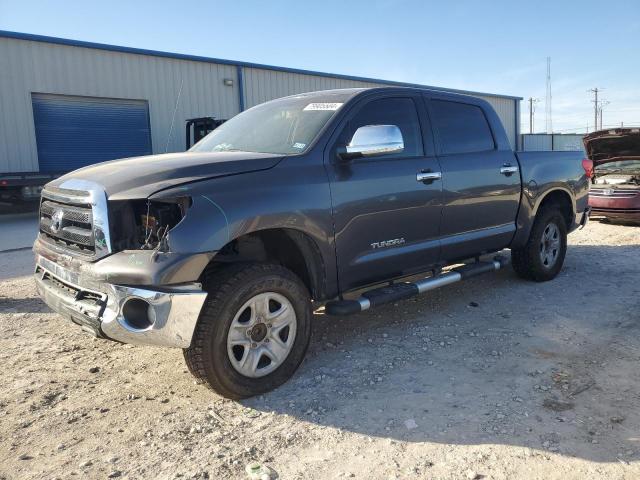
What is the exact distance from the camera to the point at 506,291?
18.5ft

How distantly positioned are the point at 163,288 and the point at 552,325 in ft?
10.8

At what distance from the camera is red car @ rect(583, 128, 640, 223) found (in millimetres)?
9305

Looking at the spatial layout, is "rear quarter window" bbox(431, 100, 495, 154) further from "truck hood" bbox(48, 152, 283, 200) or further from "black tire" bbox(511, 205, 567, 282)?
"truck hood" bbox(48, 152, 283, 200)

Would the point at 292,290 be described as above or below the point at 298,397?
above

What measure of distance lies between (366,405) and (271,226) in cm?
123

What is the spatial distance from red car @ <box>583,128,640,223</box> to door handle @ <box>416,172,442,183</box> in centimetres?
638

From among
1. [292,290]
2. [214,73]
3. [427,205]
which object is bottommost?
[292,290]

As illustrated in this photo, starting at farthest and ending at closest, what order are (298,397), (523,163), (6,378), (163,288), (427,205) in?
(523,163)
(427,205)
(6,378)
(298,397)
(163,288)

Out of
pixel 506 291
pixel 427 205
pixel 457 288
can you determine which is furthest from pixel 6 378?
pixel 506 291

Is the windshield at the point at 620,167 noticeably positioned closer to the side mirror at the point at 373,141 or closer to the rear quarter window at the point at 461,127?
the rear quarter window at the point at 461,127

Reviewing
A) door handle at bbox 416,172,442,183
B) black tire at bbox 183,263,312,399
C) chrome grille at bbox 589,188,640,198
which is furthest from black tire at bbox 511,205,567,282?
chrome grille at bbox 589,188,640,198

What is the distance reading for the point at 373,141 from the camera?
366 cm

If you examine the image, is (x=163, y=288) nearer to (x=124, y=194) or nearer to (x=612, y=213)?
(x=124, y=194)

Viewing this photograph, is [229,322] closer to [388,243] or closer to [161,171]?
[161,171]
